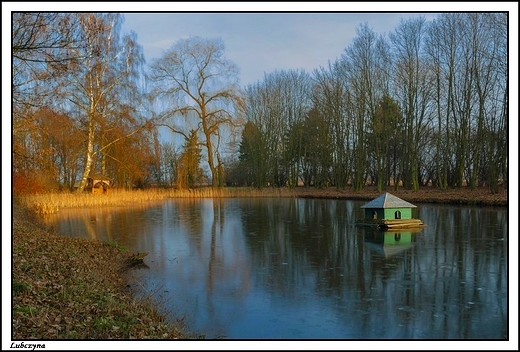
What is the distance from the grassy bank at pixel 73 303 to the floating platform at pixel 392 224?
7.53 m

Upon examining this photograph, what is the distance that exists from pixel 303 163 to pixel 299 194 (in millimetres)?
7406

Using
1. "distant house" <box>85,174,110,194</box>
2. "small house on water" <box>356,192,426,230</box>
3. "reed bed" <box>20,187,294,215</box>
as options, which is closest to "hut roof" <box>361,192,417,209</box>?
"small house on water" <box>356,192,426,230</box>

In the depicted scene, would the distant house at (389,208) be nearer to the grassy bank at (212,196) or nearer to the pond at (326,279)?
the pond at (326,279)

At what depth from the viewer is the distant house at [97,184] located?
25.9m

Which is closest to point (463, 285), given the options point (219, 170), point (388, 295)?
point (388, 295)

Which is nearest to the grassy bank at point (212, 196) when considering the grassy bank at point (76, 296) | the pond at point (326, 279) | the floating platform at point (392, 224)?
the pond at point (326, 279)

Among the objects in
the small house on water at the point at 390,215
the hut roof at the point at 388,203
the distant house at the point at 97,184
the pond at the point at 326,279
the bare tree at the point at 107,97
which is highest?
the bare tree at the point at 107,97

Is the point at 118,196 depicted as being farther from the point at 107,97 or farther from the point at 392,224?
the point at 392,224

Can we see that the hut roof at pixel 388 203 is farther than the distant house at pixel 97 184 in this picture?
No

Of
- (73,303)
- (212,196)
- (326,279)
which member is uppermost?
(212,196)

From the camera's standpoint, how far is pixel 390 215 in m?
13.0

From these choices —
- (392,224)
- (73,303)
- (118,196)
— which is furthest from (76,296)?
(118,196)

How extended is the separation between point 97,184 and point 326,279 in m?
21.4

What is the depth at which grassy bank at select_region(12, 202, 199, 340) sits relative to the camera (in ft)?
13.8
